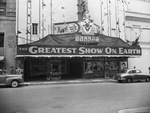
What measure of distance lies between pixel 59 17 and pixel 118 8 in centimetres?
900

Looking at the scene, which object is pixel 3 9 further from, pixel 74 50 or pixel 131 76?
pixel 131 76

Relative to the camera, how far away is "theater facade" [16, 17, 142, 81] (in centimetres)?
2034

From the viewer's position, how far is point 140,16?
1115 inches

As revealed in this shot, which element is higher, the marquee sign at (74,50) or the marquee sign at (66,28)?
the marquee sign at (66,28)

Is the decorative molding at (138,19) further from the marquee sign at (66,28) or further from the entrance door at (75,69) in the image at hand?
the entrance door at (75,69)

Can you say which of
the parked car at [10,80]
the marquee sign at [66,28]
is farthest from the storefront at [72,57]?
the parked car at [10,80]

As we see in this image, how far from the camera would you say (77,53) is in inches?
830

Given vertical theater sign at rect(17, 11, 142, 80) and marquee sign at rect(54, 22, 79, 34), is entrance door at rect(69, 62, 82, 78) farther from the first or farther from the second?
marquee sign at rect(54, 22, 79, 34)

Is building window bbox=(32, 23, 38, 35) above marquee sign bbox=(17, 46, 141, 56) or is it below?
above

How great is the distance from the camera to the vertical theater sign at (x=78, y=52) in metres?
20.3

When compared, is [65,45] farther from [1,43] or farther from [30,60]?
[1,43]

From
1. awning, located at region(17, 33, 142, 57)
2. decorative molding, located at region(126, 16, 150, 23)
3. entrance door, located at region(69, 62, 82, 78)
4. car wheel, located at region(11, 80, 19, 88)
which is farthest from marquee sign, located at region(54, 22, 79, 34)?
decorative molding, located at region(126, 16, 150, 23)

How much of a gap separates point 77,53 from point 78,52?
0.58 feet

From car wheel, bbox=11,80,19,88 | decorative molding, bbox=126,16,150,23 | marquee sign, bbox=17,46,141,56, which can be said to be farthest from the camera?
decorative molding, bbox=126,16,150,23
